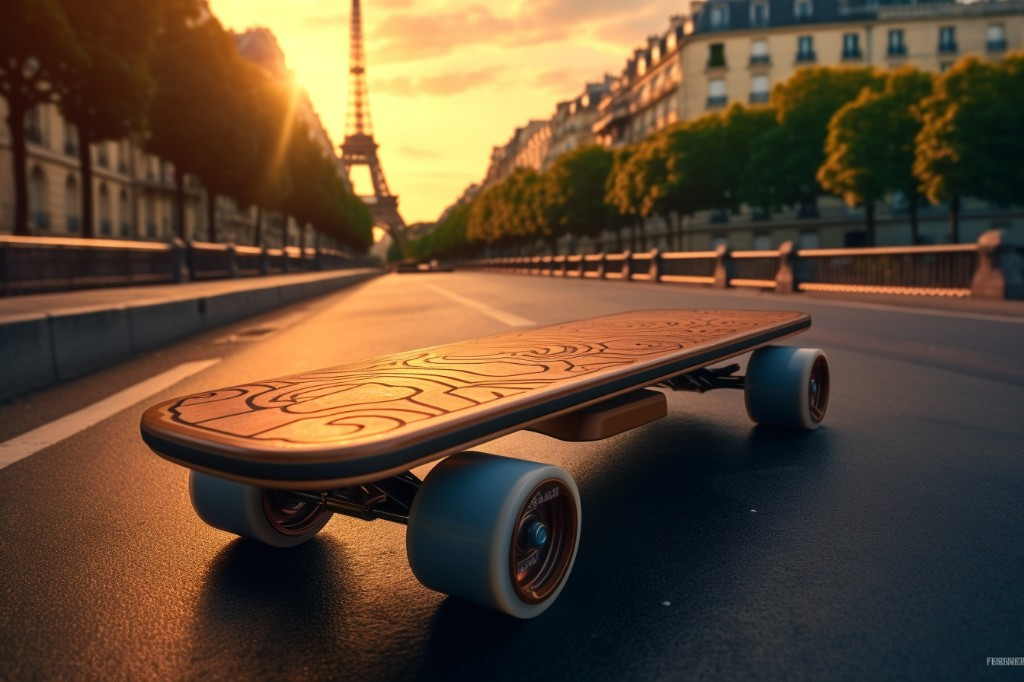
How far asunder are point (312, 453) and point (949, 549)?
1.94 m

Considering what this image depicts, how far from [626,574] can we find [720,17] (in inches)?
2675

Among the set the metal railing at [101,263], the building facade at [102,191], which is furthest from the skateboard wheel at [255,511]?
the building facade at [102,191]

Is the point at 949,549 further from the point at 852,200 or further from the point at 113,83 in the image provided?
the point at 852,200

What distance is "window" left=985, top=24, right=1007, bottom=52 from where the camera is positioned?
2362 inches

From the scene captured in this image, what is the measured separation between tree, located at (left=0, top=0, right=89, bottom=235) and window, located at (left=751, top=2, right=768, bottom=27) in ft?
171

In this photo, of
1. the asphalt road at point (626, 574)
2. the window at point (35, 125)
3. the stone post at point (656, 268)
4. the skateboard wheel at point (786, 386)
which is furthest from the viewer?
the window at point (35, 125)

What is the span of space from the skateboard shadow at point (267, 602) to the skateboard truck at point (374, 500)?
8.4 inches

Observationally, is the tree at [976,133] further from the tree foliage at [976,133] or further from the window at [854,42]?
the window at [854,42]

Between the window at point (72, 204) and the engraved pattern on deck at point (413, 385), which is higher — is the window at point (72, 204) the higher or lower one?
the higher one

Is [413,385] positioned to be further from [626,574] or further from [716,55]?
[716,55]

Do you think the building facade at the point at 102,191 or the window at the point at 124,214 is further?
the window at the point at 124,214

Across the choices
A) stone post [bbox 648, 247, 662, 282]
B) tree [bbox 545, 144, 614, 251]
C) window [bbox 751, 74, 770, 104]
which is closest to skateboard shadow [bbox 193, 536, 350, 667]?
stone post [bbox 648, 247, 662, 282]

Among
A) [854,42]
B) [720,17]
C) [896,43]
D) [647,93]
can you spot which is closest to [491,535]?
[720,17]

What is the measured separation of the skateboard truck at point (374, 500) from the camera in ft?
7.53
